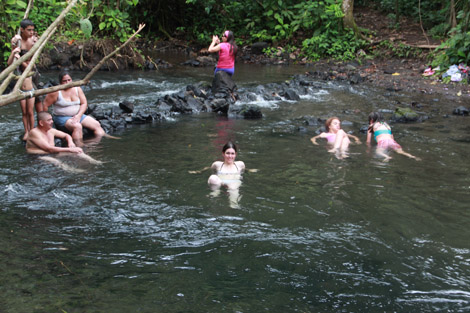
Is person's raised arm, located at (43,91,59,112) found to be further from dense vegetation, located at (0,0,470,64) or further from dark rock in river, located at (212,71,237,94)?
dense vegetation, located at (0,0,470,64)

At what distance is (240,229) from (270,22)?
789 inches

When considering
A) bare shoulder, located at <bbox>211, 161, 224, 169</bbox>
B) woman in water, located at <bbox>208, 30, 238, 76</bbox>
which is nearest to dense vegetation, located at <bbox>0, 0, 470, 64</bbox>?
woman in water, located at <bbox>208, 30, 238, 76</bbox>

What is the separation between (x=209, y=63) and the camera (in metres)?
21.5

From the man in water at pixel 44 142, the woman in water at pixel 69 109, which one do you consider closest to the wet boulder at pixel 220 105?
the woman in water at pixel 69 109

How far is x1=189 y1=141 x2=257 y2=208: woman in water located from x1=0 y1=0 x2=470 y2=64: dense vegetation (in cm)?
1001

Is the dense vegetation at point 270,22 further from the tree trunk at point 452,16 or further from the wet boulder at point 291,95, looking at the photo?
the wet boulder at point 291,95

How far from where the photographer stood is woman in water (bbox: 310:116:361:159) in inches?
370

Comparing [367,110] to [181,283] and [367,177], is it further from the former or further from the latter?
[181,283]

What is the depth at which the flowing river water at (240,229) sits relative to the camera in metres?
4.42

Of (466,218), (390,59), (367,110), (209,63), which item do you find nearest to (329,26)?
(390,59)

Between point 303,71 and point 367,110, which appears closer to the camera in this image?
point 367,110

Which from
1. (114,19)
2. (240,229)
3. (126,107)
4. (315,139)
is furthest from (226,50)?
(240,229)

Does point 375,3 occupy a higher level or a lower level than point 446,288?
higher

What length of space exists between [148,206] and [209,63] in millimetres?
15736
